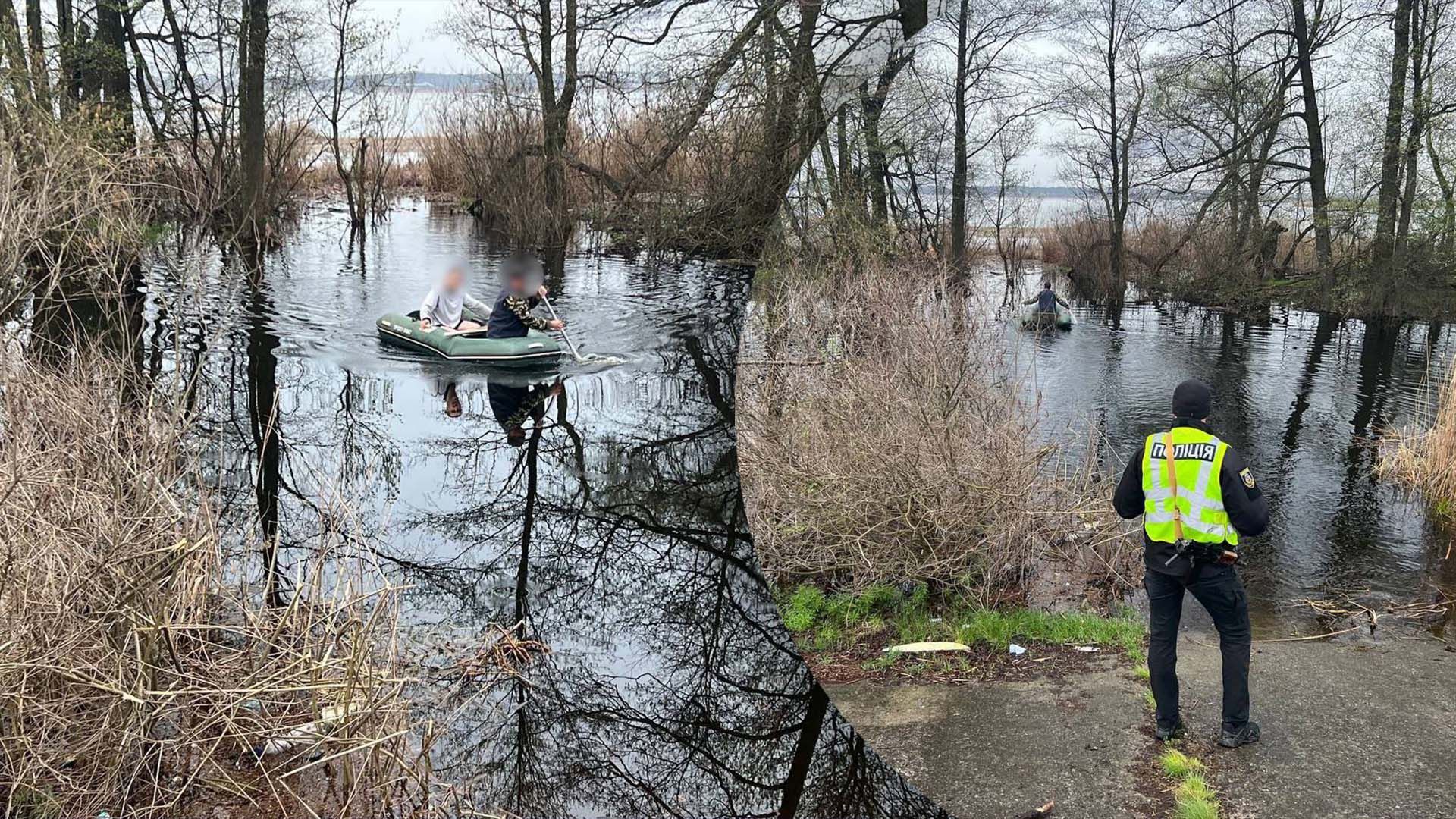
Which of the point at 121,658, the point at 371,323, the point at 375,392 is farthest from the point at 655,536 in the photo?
the point at 371,323

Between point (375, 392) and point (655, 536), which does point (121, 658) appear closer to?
point (655, 536)

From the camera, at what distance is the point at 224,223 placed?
16.3 m

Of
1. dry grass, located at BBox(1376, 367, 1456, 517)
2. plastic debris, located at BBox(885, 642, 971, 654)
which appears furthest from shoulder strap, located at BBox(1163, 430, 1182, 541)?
dry grass, located at BBox(1376, 367, 1456, 517)

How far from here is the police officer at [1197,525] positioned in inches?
199

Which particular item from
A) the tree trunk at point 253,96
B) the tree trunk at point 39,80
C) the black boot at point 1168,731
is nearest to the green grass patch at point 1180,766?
the black boot at point 1168,731

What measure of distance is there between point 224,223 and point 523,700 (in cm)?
1268

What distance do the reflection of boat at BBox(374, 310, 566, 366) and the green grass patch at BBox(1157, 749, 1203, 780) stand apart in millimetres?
8104

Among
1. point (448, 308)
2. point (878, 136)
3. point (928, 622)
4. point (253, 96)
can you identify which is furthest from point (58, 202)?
point (253, 96)

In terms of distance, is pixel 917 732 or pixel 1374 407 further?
pixel 1374 407

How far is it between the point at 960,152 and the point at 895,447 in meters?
4.71

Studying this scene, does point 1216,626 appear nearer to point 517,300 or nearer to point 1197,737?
point 1197,737

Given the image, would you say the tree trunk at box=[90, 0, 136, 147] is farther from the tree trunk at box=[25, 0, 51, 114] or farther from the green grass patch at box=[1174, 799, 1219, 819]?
the green grass patch at box=[1174, 799, 1219, 819]

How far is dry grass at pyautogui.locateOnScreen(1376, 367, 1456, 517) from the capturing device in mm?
11555

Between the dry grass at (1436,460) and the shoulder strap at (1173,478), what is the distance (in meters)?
7.64
